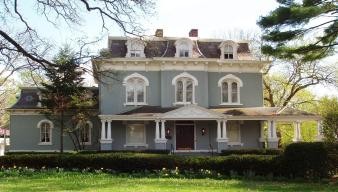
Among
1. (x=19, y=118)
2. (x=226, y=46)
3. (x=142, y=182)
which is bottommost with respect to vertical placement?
(x=142, y=182)

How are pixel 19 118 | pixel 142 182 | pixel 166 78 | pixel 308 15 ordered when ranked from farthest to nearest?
pixel 19 118, pixel 166 78, pixel 308 15, pixel 142 182

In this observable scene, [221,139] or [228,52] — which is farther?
[228,52]

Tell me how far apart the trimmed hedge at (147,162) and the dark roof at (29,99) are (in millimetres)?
14908

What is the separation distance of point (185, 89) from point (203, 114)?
114 inches

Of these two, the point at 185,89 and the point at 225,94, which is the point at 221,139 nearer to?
the point at 225,94

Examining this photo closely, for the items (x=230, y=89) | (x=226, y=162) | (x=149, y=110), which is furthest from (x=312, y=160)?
(x=230, y=89)

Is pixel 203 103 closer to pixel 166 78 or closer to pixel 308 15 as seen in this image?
pixel 166 78

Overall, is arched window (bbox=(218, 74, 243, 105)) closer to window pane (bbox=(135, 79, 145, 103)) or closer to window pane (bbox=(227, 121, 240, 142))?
window pane (bbox=(227, 121, 240, 142))

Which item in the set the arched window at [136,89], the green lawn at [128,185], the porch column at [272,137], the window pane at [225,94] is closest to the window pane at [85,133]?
the arched window at [136,89]

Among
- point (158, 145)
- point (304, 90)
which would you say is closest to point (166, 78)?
point (158, 145)

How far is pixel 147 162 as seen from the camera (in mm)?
20797

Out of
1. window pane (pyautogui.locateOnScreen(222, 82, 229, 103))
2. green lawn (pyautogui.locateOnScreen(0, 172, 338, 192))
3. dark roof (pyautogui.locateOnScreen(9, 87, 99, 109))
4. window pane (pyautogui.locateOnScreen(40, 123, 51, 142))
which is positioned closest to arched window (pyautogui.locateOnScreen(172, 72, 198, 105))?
window pane (pyautogui.locateOnScreen(222, 82, 229, 103))

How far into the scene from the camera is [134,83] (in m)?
34.7

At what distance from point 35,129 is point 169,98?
10434 millimetres
